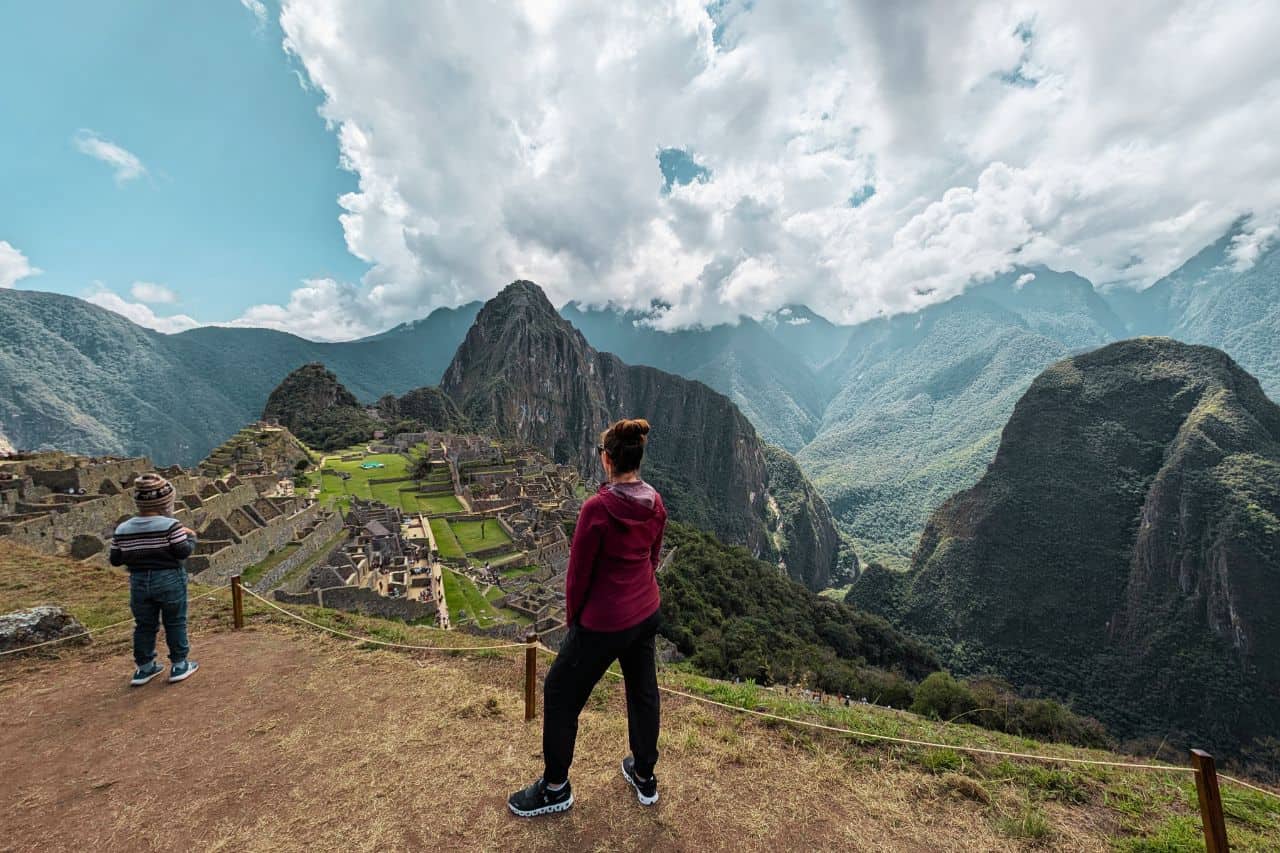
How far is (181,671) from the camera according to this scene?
5.07m

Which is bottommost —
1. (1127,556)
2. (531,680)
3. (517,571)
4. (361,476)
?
(1127,556)

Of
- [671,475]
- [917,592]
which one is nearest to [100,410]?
[671,475]

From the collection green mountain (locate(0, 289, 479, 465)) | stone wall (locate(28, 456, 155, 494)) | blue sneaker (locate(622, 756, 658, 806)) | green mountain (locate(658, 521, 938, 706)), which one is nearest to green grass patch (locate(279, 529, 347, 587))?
stone wall (locate(28, 456, 155, 494))

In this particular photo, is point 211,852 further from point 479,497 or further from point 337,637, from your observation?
point 479,497

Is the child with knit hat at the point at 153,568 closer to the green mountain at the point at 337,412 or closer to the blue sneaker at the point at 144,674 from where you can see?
the blue sneaker at the point at 144,674

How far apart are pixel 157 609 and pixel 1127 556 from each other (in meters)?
98.7

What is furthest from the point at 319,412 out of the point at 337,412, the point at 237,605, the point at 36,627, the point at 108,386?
the point at 108,386

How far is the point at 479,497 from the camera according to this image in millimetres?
36594

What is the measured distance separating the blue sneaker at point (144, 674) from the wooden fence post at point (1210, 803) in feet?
28.1

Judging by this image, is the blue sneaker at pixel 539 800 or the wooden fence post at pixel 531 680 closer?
the blue sneaker at pixel 539 800

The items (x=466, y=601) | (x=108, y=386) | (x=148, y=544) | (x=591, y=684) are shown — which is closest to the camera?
→ (x=591, y=684)

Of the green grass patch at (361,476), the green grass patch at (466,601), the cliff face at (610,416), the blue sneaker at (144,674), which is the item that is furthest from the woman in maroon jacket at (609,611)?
the cliff face at (610,416)

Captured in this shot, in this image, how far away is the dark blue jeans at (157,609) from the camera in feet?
15.3

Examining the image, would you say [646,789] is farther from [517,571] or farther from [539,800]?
[517,571]
